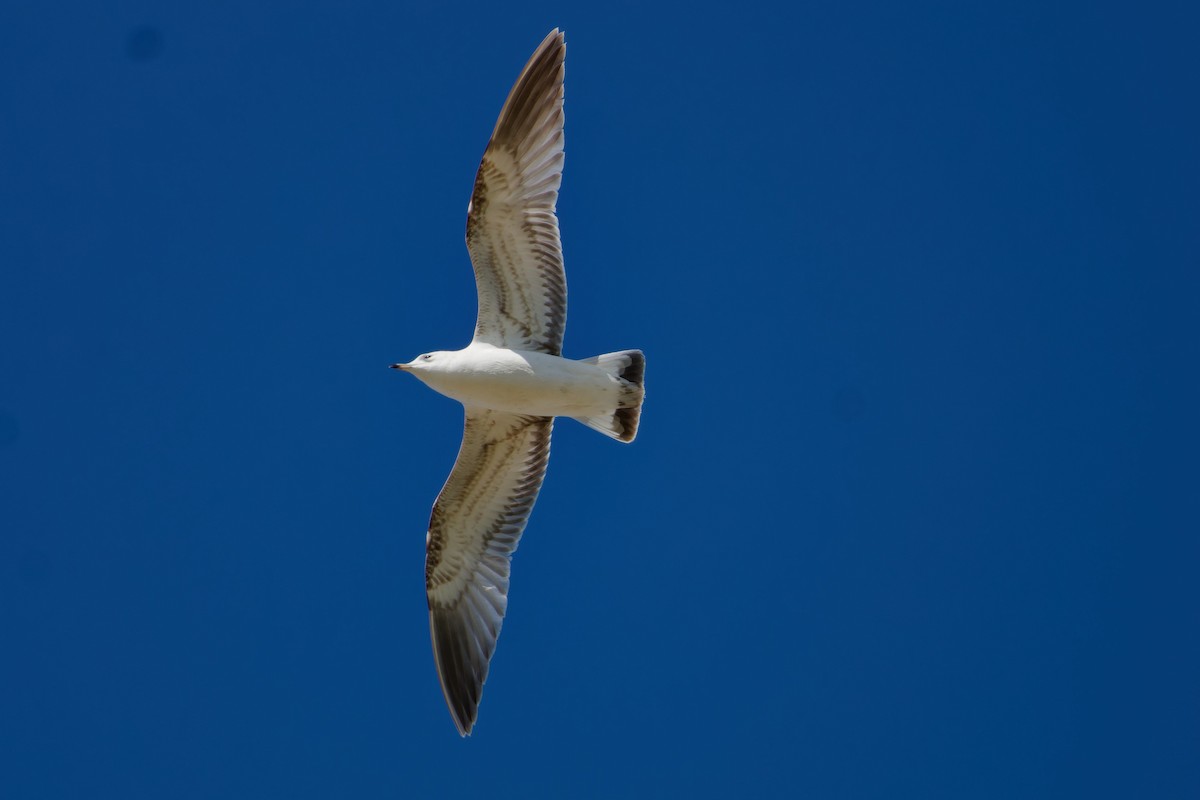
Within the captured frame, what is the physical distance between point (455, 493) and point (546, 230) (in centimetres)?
245

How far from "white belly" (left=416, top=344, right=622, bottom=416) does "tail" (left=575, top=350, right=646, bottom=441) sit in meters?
0.06

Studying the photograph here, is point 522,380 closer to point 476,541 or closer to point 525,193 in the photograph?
point 525,193

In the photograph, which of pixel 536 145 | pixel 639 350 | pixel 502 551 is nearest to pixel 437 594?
pixel 502 551

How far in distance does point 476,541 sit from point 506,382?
70.3 inches

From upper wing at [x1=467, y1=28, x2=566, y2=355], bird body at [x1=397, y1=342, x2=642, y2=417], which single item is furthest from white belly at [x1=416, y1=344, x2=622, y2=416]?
upper wing at [x1=467, y1=28, x2=566, y2=355]

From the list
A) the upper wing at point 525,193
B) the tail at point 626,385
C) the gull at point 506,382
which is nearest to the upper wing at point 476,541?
the gull at point 506,382

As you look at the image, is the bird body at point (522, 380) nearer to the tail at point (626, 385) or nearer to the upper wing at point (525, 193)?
the tail at point (626, 385)

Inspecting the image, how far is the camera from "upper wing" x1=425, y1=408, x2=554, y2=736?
12.5m

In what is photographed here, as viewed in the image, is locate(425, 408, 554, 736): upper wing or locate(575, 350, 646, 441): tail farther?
locate(425, 408, 554, 736): upper wing

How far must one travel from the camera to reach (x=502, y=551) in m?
12.8

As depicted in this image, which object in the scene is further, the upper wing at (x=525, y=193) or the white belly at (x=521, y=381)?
the white belly at (x=521, y=381)

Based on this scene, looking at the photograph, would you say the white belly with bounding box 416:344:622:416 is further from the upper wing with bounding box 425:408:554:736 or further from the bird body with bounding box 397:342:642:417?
the upper wing with bounding box 425:408:554:736

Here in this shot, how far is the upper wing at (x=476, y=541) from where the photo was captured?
41.0 ft

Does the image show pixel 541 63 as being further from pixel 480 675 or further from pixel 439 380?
pixel 480 675
